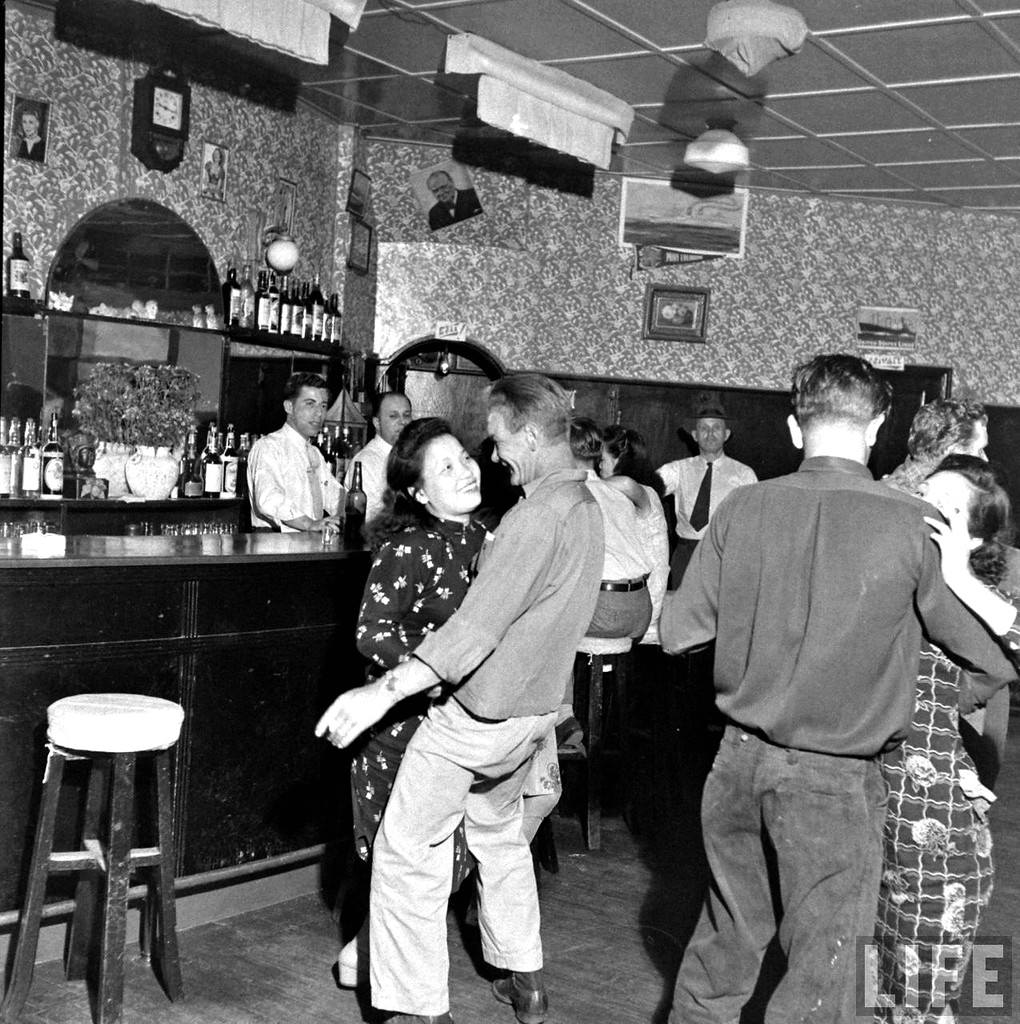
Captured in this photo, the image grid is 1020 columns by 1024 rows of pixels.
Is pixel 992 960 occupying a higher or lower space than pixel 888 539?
lower

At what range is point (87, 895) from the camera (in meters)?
3.37

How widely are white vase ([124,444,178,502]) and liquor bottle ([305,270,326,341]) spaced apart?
1.65 meters

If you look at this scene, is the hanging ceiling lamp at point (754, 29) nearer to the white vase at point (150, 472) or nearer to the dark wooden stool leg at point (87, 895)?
the white vase at point (150, 472)

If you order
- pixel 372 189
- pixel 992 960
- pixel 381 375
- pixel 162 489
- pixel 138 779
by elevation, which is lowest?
pixel 992 960

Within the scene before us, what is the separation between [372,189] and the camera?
814 centimetres

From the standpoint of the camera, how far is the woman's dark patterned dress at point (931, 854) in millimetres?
2631

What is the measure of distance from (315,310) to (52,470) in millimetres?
2088

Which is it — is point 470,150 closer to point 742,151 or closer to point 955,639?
point 742,151

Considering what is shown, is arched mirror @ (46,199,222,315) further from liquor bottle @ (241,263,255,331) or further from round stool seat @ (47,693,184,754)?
round stool seat @ (47,693,184,754)

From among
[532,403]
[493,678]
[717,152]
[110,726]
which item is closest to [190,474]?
[717,152]

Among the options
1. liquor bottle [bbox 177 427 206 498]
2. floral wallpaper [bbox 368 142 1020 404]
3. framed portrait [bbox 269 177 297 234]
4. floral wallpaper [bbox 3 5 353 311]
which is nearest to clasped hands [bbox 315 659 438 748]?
floral wallpaper [bbox 3 5 353 311]

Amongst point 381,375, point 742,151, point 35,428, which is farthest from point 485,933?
point 381,375

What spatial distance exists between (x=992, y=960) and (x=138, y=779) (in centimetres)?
262

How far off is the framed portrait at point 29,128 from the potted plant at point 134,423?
1.03 metres
